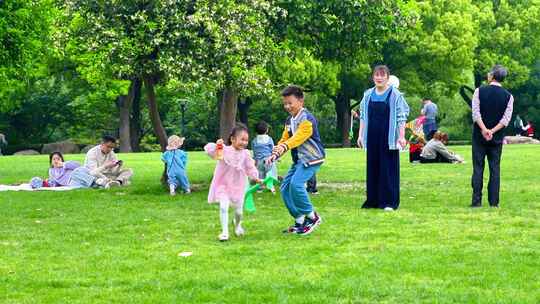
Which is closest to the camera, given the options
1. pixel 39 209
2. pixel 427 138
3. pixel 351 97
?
pixel 39 209

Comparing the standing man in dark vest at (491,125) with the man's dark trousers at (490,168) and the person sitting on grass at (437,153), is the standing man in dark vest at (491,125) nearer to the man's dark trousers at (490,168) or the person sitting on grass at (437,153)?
the man's dark trousers at (490,168)

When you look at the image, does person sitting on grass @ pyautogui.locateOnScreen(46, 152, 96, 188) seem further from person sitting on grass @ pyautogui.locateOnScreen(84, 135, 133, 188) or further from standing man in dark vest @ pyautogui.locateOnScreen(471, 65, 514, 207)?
standing man in dark vest @ pyautogui.locateOnScreen(471, 65, 514, 207)

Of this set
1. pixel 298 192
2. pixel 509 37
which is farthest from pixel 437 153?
pixel 509 37

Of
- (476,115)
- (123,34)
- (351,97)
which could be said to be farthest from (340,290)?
(351,97)

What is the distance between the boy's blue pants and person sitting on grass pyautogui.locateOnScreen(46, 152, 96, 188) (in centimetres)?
901

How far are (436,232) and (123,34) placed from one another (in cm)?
717

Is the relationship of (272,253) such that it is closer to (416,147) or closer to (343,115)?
(416,147)

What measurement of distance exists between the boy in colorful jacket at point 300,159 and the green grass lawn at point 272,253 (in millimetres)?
219

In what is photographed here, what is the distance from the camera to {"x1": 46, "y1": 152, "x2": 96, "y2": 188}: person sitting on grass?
1859 centimetres

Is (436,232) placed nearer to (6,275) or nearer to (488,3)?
(6,275)

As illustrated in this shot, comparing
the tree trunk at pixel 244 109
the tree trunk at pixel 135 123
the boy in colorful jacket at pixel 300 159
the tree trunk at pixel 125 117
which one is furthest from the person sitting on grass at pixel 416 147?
the tree trunk at pixel 135 123

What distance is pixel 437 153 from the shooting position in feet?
82.7

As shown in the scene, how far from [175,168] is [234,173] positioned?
6499 mm

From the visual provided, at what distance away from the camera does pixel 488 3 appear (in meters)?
54.8
